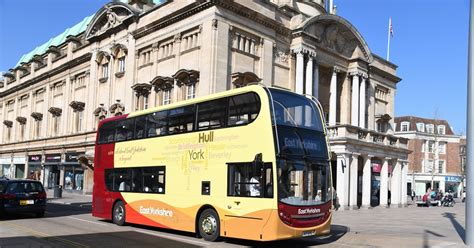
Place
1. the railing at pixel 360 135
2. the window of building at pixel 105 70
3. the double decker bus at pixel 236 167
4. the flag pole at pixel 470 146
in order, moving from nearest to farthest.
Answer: the double decker bus at pixel 236 167 → the flag pole at pixel 470 146 → the railing at pixel 360 135 → the window of building at pixel 105 70

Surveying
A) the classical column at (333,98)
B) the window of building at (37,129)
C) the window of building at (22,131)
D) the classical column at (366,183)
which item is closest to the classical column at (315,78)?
the classical column at (333,98)

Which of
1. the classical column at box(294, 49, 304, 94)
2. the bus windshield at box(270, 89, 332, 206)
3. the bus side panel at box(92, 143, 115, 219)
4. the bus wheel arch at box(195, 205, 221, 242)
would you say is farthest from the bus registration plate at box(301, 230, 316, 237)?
the classical column at box(294, 49, 304, 94)

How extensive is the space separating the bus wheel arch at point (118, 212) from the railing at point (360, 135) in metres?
17.9

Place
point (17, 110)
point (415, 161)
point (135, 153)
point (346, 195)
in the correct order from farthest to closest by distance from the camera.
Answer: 1. point (415, 161)
2. point (17, 110)
3. point (346, 195)
4. point (135, 153)

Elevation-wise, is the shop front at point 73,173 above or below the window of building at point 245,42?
below

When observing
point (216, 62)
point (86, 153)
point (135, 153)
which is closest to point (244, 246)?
point (135, 153)

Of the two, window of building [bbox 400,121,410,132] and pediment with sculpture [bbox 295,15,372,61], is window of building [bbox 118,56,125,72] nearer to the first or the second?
pediment with sculpture [bbox 295,15,372,61]

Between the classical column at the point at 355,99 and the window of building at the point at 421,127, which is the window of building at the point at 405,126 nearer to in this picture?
the window of building at the point at 421,127

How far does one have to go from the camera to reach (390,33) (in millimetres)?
47438

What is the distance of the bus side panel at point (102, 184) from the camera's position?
1841 centimetres

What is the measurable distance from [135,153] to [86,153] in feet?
79.0

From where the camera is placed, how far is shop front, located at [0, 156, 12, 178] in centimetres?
5582

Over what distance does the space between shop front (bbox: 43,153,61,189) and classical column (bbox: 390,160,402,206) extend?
3041 cm

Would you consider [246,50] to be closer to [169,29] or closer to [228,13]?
[228,13]
